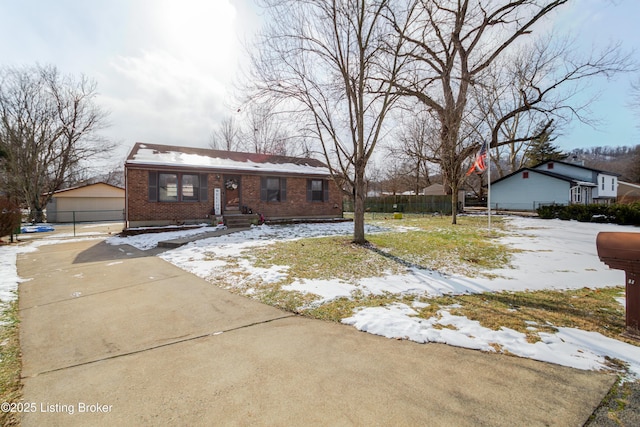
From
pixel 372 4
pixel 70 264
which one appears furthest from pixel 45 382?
pixel 372 4

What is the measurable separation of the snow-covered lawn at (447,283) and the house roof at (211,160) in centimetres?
410

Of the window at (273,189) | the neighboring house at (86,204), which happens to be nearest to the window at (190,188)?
the window at (273,189)

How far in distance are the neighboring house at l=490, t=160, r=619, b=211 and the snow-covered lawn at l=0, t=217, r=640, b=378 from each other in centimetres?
1785

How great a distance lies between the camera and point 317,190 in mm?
17641

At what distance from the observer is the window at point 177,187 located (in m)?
13.0

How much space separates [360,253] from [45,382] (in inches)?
258

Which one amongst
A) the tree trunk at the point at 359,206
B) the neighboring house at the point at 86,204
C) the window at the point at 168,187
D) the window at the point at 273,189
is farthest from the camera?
the neighboring house at the point at 86,204

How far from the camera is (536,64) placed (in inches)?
771

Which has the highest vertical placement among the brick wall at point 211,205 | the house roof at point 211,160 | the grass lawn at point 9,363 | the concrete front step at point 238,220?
the house roof at point 211,160

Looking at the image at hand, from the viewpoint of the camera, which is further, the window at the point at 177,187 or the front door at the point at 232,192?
the front door at the point at 232,192

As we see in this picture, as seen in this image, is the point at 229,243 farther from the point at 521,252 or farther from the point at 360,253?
the point at 521,252

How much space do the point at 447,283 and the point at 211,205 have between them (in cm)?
1204

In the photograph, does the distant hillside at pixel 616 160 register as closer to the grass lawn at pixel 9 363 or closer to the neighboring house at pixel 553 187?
the neighboring house at pixel 553 187

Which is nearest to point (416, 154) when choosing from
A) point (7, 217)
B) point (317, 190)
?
point (317, 190)
